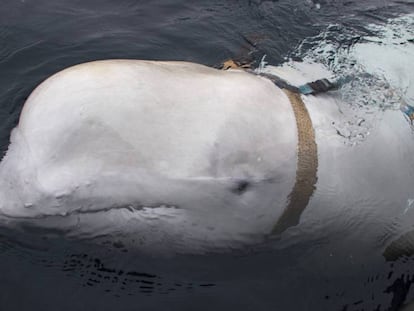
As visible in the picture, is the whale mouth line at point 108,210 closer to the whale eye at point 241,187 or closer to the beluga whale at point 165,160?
the beluga whale at point 165,160

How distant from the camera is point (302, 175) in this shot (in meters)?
2.71

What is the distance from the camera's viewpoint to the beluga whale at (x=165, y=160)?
242 cm

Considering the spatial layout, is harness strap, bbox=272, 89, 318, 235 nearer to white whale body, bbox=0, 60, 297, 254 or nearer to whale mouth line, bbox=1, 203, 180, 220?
white whale body, bbox=0, 60, 297, 254

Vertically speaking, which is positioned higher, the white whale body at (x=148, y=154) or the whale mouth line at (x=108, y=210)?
the white whale body at (x=148, y=154)

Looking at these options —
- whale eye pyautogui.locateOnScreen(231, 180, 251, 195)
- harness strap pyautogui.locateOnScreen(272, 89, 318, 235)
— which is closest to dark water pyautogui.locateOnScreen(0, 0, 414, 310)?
harness strap pyautogui.locateOnScreen(272, 89, 318, 235)

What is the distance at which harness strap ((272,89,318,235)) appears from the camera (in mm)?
2712

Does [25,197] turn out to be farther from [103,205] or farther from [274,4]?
[274,4]

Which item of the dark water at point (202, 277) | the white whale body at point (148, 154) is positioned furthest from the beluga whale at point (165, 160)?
the dark water at point (202, 277)

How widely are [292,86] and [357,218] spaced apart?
2.48 feet

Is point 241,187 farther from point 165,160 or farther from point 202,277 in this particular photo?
point 202,277

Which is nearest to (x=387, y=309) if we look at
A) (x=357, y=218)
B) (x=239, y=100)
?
(x=357, y=218)

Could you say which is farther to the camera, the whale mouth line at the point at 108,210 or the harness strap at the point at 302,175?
the harness strap at the point at 302,175

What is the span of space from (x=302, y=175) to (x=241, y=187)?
1.05 feet

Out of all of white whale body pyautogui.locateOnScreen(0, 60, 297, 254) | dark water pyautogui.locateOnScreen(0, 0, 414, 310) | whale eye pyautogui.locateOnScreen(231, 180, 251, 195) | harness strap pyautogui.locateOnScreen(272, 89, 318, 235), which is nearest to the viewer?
white whale body pyautogui.locateOnScreen(0, 60, 297, 254)
